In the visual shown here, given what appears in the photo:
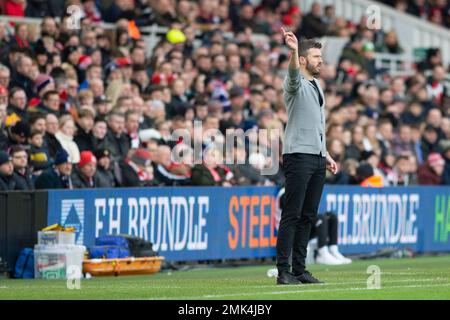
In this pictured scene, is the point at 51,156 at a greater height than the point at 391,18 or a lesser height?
lesser

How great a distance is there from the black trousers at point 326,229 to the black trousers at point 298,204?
7.29m

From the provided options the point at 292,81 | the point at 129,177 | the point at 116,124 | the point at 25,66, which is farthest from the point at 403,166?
the point at 292,81

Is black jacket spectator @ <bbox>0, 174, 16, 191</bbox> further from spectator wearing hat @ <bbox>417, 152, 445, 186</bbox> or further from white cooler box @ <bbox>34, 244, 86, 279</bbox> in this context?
spectator wearing hat @ <bbox>417, 152, 445, 186</bbox>

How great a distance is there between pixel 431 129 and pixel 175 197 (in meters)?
9.19

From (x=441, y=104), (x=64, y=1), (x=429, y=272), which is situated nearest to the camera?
(x=429, y=272)

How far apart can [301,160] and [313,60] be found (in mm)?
1034

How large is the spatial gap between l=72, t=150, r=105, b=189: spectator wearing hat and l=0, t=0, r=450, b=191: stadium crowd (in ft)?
0.07

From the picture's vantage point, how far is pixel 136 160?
67.0 ft

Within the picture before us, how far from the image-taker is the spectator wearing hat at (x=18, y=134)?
19109mm

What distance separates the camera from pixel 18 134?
1912 cm

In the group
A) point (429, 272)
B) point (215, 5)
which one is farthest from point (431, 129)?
point (429, 272)

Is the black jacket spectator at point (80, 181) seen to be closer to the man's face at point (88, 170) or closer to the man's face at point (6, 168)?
the man's face at point (88, 170)

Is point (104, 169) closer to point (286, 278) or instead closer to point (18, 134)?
point (18, 134)
